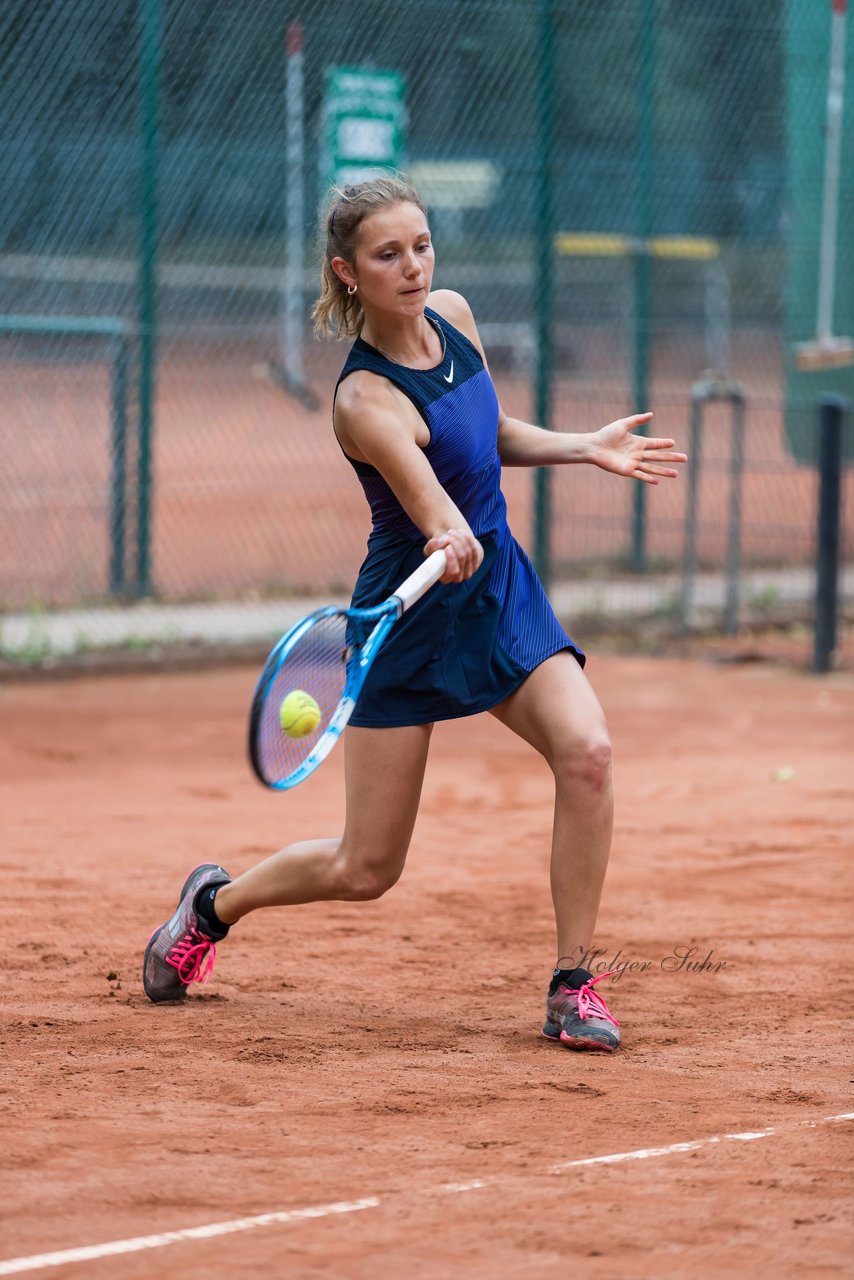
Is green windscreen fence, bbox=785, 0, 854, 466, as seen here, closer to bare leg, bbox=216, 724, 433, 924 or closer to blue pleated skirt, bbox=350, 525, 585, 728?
blue pleated skirt, bbox=350, 525, 585, 728

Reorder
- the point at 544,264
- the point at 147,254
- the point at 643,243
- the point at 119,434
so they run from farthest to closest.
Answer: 1. the point at 643,243
2. the point at 544,264
3. the point at 119,434
4. the point at 147,254

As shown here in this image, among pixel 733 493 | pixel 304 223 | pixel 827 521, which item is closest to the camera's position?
pixel 827 521

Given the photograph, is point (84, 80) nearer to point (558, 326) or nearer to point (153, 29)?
point (153, 29)

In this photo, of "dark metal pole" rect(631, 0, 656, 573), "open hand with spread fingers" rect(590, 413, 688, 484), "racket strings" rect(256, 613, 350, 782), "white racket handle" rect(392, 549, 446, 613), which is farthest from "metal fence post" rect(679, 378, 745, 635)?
"white racket handle" rect(392, 549, 446, 613)

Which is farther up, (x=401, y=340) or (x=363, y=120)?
(x=363, y=120)

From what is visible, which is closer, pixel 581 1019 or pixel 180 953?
pixel 581 1019

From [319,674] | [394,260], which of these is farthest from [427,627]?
[394,260]

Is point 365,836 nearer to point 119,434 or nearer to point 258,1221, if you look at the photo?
point 258,1221

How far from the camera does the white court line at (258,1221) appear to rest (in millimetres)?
2979

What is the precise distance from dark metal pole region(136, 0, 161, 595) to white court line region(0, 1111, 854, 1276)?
6.67 m

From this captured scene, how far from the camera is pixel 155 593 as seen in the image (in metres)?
10.2

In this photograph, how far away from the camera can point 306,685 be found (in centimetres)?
418

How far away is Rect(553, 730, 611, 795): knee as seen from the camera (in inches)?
162

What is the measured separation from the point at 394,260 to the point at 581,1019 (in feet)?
5.59
